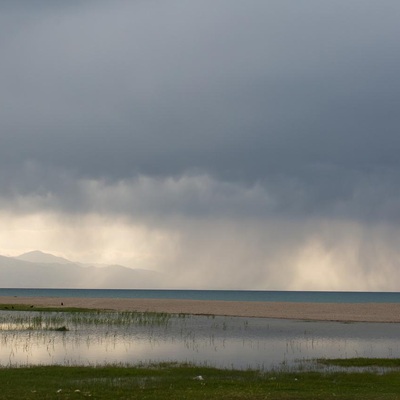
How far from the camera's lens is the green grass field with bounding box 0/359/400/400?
76.3ft

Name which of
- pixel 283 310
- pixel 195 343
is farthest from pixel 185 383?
pixel 283 310

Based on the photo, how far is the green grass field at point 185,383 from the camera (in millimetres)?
23250

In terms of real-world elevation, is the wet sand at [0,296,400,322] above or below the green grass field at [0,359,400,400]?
above

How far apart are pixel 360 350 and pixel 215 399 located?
27.4 metres

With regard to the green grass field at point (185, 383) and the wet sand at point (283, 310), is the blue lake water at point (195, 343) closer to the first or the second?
the green grass field at point (185, 383)

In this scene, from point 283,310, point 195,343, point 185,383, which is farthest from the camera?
point 283,310

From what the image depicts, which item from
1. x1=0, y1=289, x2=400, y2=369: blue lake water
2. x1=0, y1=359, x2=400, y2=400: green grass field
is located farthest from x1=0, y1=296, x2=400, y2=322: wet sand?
x1=0, y1=359, x2=400, y2=400: green grass field

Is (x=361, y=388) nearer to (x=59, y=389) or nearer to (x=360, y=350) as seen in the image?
(x=59, y=389)

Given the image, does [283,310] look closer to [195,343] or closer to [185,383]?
[195,343]

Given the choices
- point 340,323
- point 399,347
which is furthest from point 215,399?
point 340,323

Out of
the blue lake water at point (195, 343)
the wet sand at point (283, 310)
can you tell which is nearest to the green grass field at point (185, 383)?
the blue lake water at point (195, 343)

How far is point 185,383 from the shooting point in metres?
26.9

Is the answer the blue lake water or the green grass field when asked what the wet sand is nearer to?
the blue lake water

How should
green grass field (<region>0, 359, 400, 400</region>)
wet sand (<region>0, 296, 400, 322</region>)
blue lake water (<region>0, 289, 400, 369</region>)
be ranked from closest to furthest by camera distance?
green grass field (<region>0, 359, 400, 400</region>)
blue lake water (<region>0, 289, 400, 369</region>)
wet sand (<region>0, 296, 400, 322</region>)
